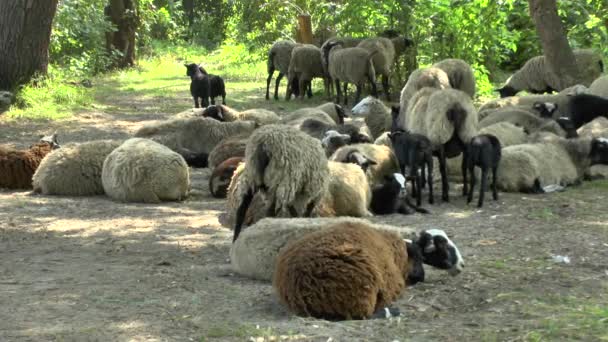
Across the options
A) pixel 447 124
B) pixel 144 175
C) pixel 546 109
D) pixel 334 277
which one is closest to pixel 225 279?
pixel 334 277

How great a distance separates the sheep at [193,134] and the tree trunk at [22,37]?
5.66 m

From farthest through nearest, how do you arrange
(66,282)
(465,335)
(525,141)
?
(525,141) → (66,282) → (465,335)

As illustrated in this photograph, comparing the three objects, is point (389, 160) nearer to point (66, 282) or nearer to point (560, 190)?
point (560, 190)

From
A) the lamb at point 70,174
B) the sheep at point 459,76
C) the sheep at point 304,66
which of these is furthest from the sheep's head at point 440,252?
the sheep at point 304,66

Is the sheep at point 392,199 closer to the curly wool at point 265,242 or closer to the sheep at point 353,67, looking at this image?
the curly wool at point 265,242

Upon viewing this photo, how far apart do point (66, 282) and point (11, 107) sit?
11087 millimetres

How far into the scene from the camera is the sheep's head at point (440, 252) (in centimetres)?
651

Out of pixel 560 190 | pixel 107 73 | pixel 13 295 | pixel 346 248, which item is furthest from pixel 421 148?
pixel 107 73

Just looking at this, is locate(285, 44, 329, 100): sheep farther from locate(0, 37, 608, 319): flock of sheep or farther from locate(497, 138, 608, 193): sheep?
locate(497, 138, 608, 193): sheep

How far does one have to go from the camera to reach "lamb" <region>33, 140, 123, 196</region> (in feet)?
34.2

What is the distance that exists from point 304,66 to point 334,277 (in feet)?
49.8

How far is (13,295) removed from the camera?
5.93 meters

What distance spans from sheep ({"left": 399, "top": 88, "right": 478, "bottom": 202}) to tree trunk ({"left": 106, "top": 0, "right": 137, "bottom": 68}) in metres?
20.3

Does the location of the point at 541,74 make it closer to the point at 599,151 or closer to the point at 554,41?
the point at 554,41
